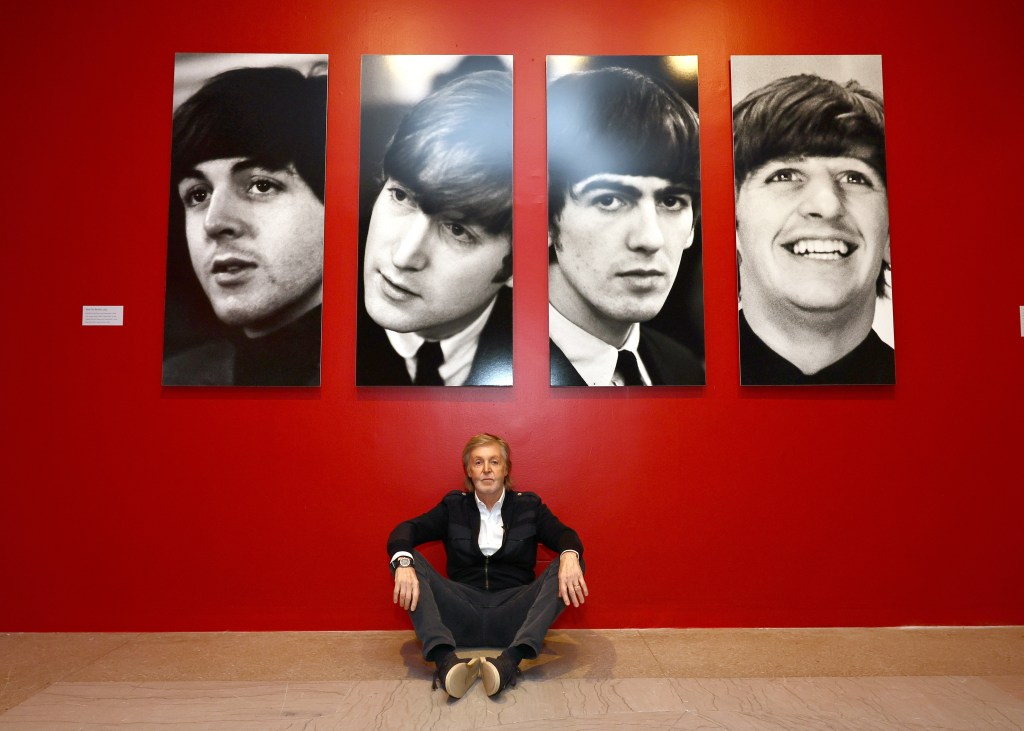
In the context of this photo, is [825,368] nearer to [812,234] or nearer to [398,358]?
[812,234]

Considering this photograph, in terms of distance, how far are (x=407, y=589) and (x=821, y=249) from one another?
7.11 feet

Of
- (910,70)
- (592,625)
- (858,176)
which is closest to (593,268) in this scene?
(858,176)

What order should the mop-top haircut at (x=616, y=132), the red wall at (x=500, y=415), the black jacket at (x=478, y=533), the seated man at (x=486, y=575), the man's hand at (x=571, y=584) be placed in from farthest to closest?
1. the mop-top haircut at (x=616, y=132)
2. the red wall at (x=500, y=415)
3. the black jacket at (x=478, y=533)
4. the man's hand at (x=571, y=584)
5. the seated man at (x=486, y=575)

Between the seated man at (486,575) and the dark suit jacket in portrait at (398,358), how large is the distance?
30cm

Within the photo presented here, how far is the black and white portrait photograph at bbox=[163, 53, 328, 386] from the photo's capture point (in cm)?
282

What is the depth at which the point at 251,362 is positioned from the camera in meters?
2.82

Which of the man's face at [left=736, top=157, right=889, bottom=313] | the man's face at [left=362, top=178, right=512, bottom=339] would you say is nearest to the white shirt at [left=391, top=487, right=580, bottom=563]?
the man's face at [left=362, top=178, right=512, bottom=339]

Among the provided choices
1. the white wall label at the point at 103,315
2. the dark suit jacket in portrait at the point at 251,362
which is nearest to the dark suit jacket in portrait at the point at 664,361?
the dark suit jacket in portrait at the point at 251,362

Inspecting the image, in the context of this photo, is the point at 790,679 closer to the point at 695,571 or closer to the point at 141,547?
the point at 695,571

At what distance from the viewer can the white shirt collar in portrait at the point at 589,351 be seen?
284 centimetres

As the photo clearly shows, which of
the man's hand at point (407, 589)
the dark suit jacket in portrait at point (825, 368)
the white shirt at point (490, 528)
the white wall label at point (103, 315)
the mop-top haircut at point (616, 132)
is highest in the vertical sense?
the mop-top haircut at point (616, 132)

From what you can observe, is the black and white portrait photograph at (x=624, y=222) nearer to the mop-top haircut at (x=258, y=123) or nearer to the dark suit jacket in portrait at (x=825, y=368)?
the dark suit jacket in portrait at (x=825, y=368)

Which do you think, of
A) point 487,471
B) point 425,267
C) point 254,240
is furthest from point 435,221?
point 487,471

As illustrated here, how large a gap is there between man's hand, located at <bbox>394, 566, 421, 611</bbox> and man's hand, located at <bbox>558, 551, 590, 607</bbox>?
19.0 inches
